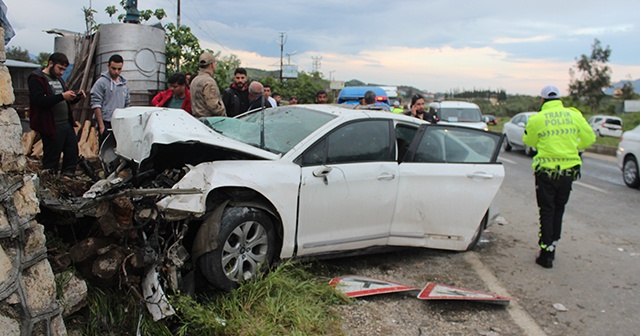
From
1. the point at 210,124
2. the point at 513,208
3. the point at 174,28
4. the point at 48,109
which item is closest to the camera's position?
the point at 210,124

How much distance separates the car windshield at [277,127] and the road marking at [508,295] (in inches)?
81.7

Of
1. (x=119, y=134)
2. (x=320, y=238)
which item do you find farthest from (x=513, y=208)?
(x=119, y=134)

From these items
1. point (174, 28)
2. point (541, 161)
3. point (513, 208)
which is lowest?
point (513, 208)

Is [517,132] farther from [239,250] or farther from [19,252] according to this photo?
[19,252]

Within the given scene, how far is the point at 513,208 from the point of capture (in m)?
8.12

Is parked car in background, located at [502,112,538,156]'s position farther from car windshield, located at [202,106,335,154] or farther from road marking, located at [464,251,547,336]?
car windshield, located at [202,106,335,154]

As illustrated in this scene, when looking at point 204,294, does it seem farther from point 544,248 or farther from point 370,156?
point 544,248

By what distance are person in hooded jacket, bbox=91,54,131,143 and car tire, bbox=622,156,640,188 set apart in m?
9.22

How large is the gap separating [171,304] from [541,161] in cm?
391

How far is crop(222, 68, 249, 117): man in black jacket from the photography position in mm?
7289

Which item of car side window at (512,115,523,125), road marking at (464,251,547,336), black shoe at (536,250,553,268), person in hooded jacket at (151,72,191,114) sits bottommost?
road marking at (464,251,547,336)

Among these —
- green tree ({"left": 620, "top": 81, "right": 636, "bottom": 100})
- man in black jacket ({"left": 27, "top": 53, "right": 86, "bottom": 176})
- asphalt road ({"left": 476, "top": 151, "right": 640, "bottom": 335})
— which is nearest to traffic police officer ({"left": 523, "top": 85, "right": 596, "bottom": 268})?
asphalt road ({"left": 476, "top": 151, "right": 640, "bottom": 335})

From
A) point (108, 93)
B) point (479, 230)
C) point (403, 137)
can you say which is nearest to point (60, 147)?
point (108, 93)

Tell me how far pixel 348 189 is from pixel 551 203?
7.45 feet
